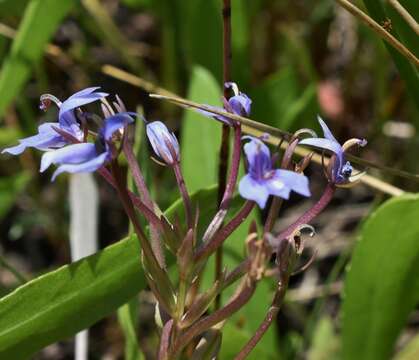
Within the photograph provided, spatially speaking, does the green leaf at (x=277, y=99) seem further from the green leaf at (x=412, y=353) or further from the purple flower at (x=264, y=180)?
the purple flower at (x=264, y=180)

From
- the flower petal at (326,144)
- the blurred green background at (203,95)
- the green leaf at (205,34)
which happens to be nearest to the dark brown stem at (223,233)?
the flower petal at (326,144)

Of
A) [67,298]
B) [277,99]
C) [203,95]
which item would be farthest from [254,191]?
[277,99]

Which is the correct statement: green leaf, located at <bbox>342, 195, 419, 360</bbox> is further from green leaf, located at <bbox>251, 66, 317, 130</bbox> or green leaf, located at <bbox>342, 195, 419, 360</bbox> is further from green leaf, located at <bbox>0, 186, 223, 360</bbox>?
green leaf, located at <bbox>251, 66, 317, 130</bbox>

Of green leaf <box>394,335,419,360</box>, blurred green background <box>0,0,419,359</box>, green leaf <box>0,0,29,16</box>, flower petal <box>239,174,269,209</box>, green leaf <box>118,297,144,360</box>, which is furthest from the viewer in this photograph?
green leaf <box>0,0,29,16</box>

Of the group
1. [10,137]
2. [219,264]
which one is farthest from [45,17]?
[219,264]

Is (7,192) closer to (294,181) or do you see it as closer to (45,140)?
(45,140)

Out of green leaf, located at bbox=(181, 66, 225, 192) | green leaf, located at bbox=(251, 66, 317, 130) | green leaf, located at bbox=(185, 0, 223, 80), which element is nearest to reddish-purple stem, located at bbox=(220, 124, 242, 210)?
green leaf, located at bbox=(181, 66, 225, 192)
